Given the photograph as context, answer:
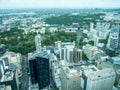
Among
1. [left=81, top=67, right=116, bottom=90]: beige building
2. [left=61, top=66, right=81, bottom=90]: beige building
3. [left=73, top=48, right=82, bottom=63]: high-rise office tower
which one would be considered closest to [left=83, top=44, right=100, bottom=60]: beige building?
[left=73, top=48, right=82, bottom=63]: high-rise office tower

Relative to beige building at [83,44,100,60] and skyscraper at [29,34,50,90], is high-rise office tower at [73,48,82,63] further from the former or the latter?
skyscraper at [29,34,50,90]

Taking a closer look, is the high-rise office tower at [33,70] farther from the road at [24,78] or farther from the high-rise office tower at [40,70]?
the road at [24,78]

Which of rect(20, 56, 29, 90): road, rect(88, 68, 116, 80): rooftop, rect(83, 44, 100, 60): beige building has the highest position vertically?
rect(88, 68, 116, 80): rooftop

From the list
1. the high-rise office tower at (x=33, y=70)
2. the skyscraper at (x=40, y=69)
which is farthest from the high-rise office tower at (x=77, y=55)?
the high-rise office tower at (x=33, y=70)

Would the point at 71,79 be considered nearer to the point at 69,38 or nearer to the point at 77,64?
the point at 77,64

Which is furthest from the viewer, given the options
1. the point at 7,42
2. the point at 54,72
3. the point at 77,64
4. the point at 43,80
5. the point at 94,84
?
the point at 7,42

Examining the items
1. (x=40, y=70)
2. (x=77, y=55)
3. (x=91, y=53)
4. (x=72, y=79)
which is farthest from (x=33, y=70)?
(x=91, y=53)

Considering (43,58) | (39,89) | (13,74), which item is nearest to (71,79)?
(43,58)

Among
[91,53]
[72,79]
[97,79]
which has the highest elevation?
[97,79]

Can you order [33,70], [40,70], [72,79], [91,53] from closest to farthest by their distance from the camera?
1. [72,79]
2. [40,70]
3. [33,70]
4. [91,53]

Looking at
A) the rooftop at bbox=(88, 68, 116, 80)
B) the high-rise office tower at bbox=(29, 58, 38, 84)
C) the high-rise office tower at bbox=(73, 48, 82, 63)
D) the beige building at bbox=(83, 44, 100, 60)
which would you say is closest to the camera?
the rooftop at bbox=(88, 68, 116, 80)

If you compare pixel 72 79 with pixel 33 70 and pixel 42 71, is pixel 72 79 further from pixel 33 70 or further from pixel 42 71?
pixel 33 70
